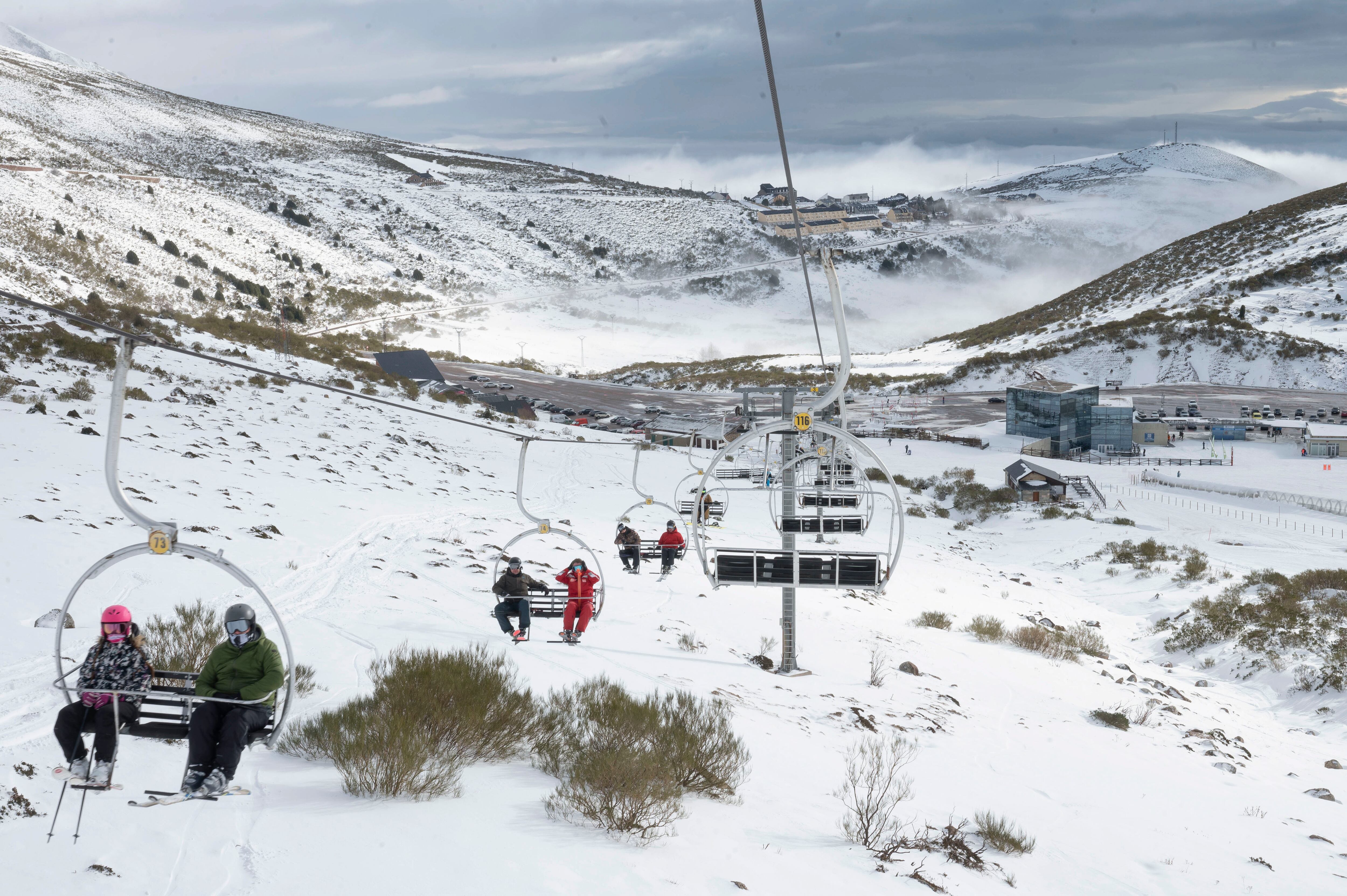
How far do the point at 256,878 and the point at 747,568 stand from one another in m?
6.58

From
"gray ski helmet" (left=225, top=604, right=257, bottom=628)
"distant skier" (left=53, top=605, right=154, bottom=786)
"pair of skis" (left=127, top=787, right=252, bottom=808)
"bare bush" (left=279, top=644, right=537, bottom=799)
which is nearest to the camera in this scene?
"pair of skis" (left=127, top=787, right=252, bottom=808)


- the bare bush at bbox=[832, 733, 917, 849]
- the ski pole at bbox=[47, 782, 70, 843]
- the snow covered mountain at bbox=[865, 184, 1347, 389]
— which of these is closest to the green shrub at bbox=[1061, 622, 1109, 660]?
the bare bush at bbox=[832, 733, 917, 849]

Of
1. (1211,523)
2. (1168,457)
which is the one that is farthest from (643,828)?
(1168,457)

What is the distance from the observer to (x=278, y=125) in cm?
15988

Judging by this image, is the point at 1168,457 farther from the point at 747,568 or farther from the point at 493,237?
the point at 493,237

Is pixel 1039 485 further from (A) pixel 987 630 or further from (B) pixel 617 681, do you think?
(B) pixel 617 681

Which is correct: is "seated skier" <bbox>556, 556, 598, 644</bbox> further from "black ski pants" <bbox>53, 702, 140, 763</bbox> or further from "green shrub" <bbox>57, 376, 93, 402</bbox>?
"green shrub" <bbox>57, 376, 93, 402</bbox>

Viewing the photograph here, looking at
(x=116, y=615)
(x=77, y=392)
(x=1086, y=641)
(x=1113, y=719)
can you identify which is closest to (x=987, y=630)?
(x=1086, y=641)

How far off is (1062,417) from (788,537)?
46640mm

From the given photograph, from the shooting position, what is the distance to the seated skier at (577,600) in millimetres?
11648

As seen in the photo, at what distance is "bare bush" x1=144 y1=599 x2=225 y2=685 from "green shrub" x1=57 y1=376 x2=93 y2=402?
1729cm

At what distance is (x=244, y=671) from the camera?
5.61m

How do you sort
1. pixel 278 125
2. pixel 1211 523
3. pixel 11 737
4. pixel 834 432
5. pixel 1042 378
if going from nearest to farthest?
1. pixel 11 737
2. pixel 834 432
3. pixel 1211 523
4. pixel 1042 378
5. pixel 278 125

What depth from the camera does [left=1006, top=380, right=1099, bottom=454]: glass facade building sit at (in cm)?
5338
